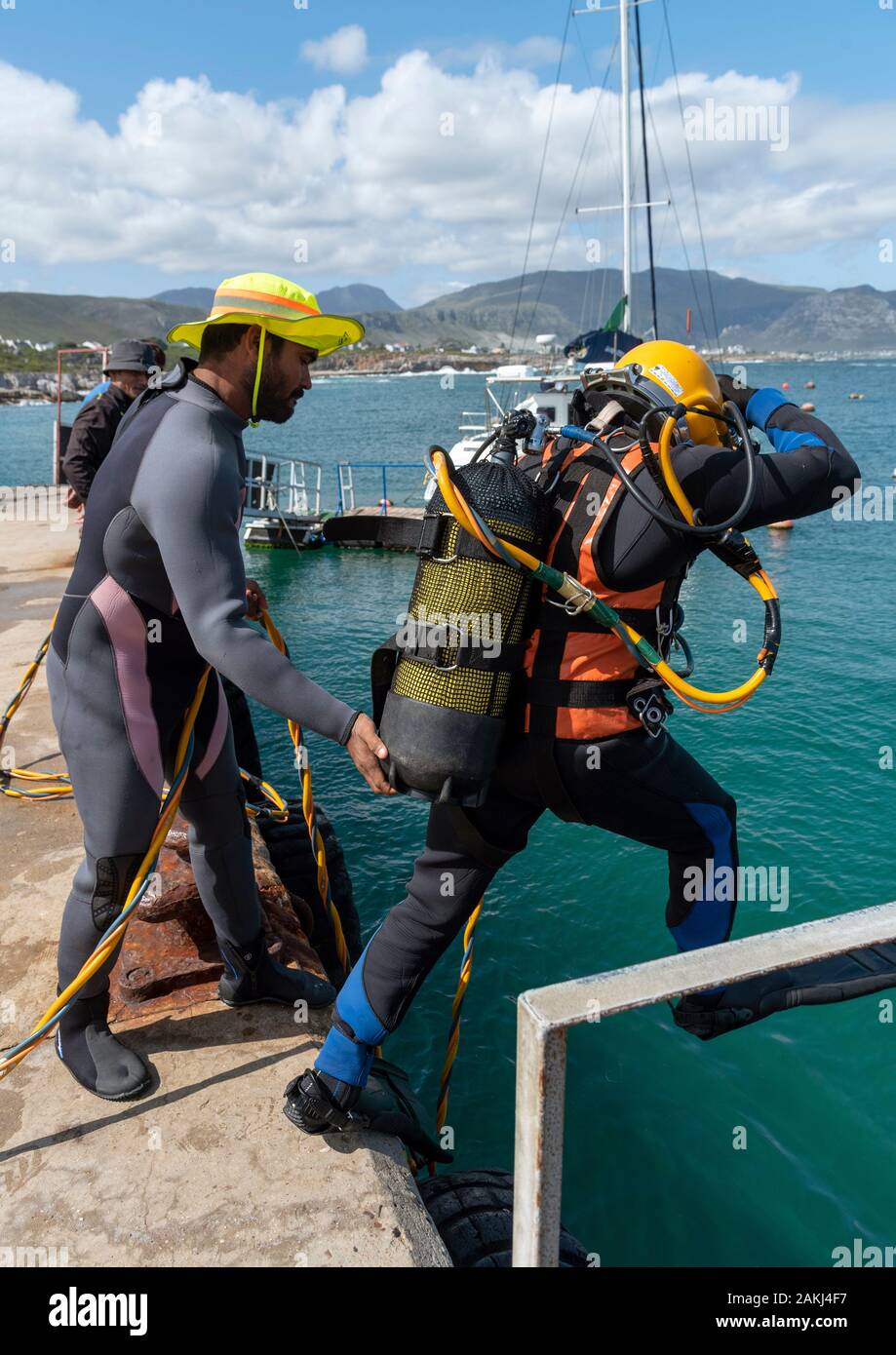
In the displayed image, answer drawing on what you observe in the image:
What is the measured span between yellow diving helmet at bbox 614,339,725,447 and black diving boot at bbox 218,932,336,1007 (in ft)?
8.20

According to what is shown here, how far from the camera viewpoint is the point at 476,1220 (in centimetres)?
301

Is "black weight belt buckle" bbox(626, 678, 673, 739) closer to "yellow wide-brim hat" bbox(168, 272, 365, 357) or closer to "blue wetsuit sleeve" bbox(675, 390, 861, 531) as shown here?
"blue wetsuit sleeve" bbox(675, 390, 861, 531)

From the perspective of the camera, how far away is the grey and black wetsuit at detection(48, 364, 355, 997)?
2.63 m

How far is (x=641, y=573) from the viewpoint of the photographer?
2762 mm

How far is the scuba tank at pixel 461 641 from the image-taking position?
2.63 metres

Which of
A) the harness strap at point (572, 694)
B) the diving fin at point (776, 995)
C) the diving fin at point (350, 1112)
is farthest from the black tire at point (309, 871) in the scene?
the harness strap at point (572, 694)

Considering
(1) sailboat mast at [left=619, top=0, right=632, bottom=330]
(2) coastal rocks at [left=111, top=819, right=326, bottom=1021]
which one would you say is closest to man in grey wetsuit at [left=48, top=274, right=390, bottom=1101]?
(2) coastal rocks at [left=111, top=819, right=326, bottom=1021]

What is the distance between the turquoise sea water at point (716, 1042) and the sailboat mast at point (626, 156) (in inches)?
743

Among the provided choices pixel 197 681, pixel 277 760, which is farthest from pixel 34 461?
pixel 197 681

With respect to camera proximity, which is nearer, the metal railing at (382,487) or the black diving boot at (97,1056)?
the black diving boot at (97,1056)

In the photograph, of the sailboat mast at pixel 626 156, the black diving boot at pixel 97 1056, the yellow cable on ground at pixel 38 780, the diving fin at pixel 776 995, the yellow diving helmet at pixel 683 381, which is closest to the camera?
the yellow diving helmet at pixel 683 381

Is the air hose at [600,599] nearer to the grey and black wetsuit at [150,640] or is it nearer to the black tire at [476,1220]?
the grey and black wetsuit at [150,640]
